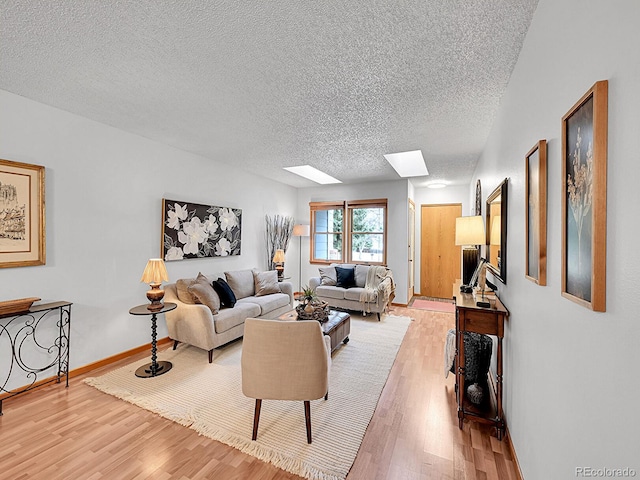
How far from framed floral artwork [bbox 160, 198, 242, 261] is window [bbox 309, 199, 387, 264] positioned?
2284 mm

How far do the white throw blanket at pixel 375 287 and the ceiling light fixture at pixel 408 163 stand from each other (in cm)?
183

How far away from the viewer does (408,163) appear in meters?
4.87

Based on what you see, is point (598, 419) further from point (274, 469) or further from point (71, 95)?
point (71, 95)

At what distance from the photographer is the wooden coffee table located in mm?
3349

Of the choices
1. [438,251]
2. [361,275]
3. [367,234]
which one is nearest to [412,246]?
[438,251]

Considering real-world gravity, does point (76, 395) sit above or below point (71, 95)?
below

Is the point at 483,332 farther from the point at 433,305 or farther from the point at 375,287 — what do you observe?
the point at 433,305

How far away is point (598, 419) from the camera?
87 cm

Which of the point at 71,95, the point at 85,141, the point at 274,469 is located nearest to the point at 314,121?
the point at 71,95

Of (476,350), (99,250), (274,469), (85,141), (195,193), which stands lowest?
(274,469)

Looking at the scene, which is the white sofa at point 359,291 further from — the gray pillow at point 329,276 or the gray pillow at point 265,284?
the gray pillow at point 265,284

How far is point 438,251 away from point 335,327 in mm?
4316

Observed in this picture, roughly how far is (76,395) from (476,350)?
11.7 ft

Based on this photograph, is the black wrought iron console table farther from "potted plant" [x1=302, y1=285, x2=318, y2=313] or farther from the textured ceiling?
"potted plant" [x1=302, y1=285, x2=318, y2=313]
